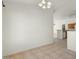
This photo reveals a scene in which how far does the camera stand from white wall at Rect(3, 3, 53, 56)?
4.25m

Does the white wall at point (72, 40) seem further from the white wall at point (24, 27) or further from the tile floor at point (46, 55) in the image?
the white wall at point (24, 27)

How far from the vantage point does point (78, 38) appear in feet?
4.18

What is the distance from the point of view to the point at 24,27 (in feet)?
16.3

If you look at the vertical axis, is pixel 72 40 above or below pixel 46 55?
above

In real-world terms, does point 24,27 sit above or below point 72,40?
above

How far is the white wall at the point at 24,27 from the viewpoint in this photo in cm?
425

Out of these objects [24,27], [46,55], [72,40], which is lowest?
[46,55]

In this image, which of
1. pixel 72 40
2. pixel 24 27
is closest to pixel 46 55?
pixel 72 40

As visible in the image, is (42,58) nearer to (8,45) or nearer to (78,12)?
(8,45)

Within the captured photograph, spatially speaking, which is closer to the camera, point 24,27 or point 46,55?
point 46,55

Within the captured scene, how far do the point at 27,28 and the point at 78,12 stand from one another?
4.06 m

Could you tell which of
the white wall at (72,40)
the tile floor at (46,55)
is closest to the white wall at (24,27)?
the tile floor at (46,55)

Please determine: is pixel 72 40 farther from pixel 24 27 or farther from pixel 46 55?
pixel 24 27

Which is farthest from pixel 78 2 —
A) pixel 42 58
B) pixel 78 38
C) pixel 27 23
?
pixel 27 23
